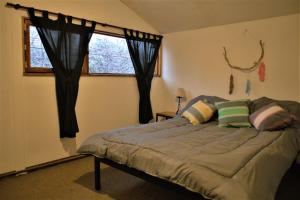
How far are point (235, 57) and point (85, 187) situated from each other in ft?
9.08

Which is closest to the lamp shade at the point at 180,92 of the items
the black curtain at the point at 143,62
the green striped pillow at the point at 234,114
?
the black curtain at the point at 143,62

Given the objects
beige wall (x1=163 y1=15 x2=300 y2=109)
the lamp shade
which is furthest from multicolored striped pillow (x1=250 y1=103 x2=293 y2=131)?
the lamp shade

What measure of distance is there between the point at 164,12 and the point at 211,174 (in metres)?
2.93

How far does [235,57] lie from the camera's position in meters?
3.61

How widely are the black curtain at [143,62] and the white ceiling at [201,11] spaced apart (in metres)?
0.36

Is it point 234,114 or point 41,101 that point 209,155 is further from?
point 41,101

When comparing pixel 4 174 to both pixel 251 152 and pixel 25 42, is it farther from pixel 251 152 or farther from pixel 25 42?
pixel 251 152

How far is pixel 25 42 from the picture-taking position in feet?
9.16

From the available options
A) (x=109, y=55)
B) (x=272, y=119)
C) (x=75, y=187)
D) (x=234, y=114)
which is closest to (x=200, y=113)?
(x=234, y=114)

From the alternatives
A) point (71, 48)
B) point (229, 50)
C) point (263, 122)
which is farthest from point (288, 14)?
point (71, 48)

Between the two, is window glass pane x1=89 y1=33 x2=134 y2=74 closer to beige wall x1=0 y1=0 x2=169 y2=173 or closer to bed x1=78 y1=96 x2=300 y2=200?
beige wall x1=0 y1=0 x2=169 y2=173

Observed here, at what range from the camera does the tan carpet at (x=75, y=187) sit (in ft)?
7.64

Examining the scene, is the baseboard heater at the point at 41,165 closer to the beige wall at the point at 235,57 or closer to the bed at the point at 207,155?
the bed at the point at 207,155

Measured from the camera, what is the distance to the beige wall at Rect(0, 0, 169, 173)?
106 inches
